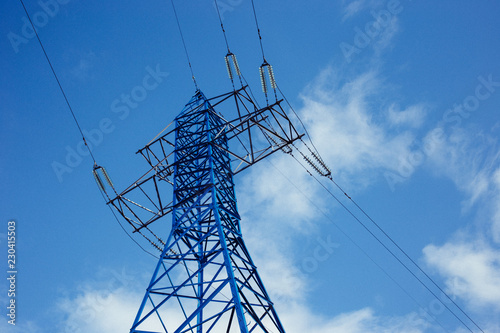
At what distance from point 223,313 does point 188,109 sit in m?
10.3

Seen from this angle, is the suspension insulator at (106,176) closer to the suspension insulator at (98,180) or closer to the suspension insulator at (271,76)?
the suspension insulator at (98,180)

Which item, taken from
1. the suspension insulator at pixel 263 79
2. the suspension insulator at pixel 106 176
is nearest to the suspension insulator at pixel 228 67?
the suspension insulator at pixel 263 79

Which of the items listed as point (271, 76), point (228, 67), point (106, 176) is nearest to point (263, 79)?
point (271, 76)

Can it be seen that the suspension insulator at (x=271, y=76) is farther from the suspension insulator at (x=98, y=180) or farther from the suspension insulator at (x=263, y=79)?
the suspension insulator at (x=98, y=180)

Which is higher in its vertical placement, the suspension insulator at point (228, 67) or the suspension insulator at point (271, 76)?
the suspension insulator at point (228, 67)

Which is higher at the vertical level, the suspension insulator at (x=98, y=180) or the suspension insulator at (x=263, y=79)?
the suspension insulator at (x=263, y=79)

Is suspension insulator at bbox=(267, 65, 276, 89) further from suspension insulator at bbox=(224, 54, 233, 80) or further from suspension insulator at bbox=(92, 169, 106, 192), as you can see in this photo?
suspension insulator at bbox=(92, 169, 106, 192)

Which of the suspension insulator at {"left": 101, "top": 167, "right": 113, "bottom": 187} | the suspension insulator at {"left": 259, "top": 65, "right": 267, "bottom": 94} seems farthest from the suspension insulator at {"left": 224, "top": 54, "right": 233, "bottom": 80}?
the suspension insulator at {"left": 101, "top": 167, "right": 113, "bottom": 187}

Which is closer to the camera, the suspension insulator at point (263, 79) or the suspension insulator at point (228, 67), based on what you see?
the suspension insulator at point (263, 79)

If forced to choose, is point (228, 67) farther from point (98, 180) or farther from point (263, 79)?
point (98, 180)

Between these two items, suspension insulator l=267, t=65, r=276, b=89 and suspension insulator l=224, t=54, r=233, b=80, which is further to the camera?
suspension insulator l=224, t=54, r=233, b=80

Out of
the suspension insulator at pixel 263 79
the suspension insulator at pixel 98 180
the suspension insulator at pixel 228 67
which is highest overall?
the suspension insulator at pixel 228 67

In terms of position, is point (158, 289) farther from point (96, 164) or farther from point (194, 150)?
point (96, 164)

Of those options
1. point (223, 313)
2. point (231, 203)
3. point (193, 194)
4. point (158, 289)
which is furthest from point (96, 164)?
point (223, 313)
